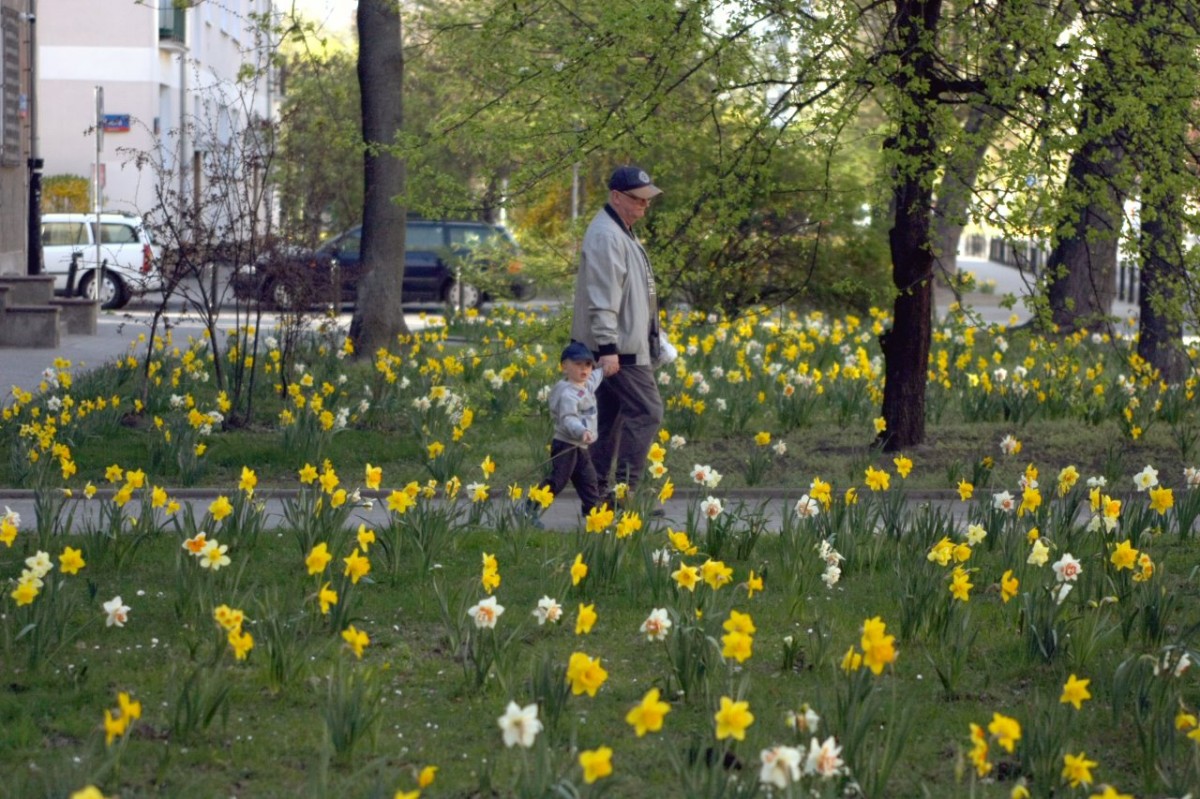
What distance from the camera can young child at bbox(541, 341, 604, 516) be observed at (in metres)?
8.32

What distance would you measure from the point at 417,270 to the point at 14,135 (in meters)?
9.11

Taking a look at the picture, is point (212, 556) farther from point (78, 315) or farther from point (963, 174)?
point (78, 315)

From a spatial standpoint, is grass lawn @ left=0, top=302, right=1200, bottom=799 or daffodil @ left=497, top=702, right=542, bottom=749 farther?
grass lawn @ left=0, top=302, right=1200, bottom=799

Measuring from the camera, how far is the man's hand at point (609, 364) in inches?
332

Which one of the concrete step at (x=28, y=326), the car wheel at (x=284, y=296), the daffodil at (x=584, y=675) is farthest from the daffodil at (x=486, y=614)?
the concrete step at (x=28, y=326)

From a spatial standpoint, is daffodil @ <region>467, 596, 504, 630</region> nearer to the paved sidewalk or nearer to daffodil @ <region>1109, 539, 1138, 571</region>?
daffodil @ <region>1109, 539, 1138, 571</region>

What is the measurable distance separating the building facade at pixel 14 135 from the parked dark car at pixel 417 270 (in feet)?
13.4

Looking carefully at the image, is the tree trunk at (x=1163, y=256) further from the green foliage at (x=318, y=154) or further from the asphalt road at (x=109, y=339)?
the green foliage at (x=318, y=154)

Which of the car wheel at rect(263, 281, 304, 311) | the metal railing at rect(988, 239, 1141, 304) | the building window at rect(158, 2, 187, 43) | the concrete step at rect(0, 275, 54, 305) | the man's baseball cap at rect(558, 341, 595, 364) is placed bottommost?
the concrete step at rect(0, 275, 54, 305)

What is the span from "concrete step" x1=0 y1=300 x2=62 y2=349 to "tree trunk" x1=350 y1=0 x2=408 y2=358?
5315 mm

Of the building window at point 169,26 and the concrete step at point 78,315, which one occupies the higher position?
the building window at point 169,26

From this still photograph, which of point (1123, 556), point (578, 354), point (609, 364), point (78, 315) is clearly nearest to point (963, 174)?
point (609, 364)

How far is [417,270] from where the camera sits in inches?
1246

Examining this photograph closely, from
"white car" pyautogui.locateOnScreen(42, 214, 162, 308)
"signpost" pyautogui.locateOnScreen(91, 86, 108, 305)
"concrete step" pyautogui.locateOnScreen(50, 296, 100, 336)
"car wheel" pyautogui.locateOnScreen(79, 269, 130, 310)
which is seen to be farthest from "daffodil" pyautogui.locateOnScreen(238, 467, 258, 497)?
"white car" pyautogui.locateOnScreen(42, 214, 162, 308)
